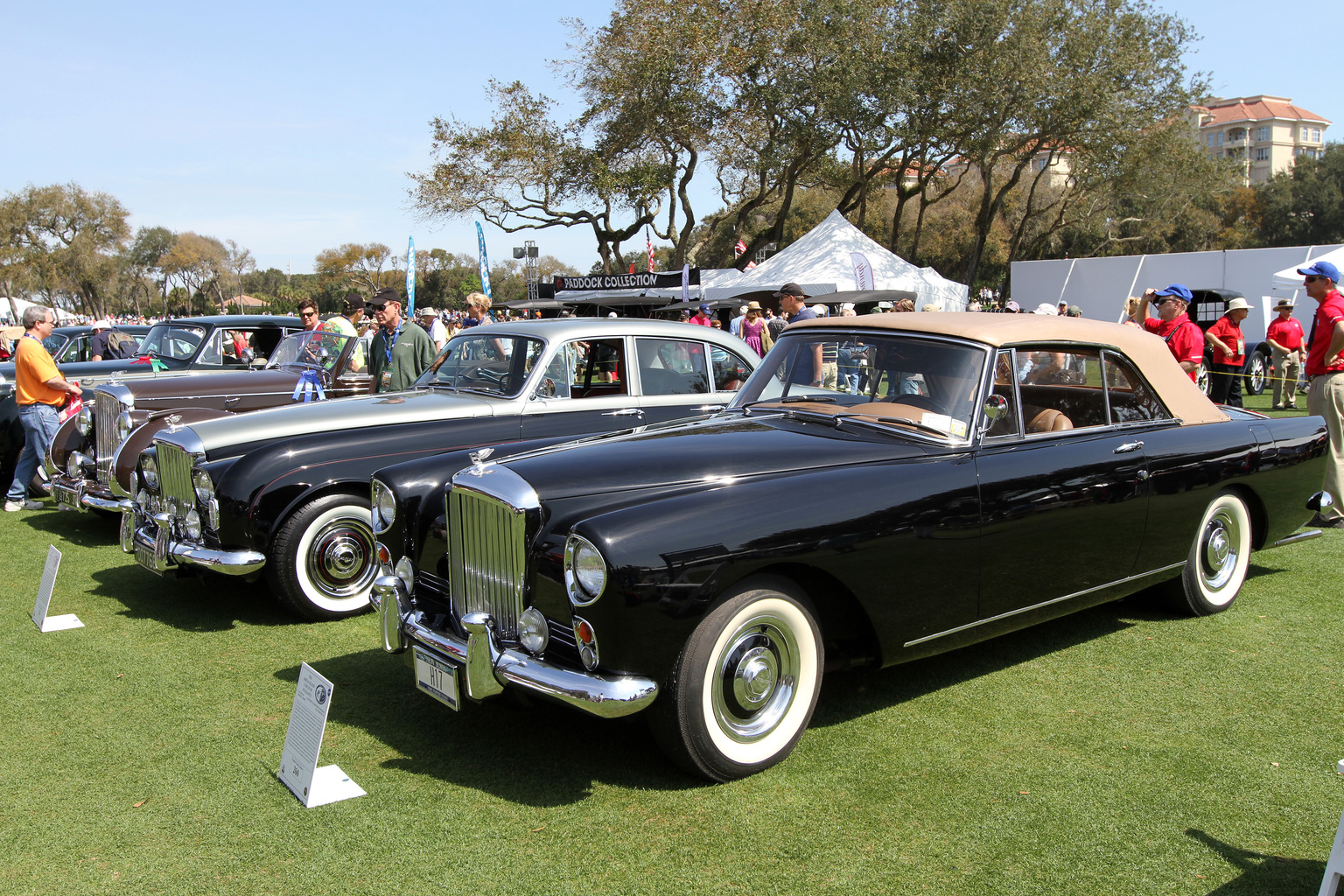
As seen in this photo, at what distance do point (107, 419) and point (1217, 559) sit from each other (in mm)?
8124

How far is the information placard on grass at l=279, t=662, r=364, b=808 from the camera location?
3.24 meters

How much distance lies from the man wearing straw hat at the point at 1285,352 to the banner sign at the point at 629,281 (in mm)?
14418

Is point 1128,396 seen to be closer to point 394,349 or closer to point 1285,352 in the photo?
point 394,349

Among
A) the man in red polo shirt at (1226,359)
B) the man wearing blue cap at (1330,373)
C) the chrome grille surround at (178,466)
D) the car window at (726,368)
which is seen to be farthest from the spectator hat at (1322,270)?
the chrome grille surround at (178,466)

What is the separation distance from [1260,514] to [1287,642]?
91 cm

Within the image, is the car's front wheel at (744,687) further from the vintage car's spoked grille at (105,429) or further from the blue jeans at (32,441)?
the blue jeans at (32,441)

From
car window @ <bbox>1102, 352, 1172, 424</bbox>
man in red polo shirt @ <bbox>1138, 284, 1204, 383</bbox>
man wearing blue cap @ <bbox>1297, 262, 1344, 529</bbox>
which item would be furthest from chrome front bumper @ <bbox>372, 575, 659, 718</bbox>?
man in red polo shirt @ <bbox>1138, 284, 1204, 383</bbox>

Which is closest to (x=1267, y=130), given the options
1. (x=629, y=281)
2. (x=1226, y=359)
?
(x=629, y=281)

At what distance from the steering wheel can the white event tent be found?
21342 millimetres

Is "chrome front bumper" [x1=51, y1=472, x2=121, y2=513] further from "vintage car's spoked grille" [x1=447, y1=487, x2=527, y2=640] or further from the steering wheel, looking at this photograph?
the steering wheel

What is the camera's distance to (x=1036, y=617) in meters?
4.16

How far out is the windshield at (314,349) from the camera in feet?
31.3

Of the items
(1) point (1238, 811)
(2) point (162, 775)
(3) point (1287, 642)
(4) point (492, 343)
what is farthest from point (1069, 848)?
(4) point (492, 343)

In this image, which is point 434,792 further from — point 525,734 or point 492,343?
point 492,343
